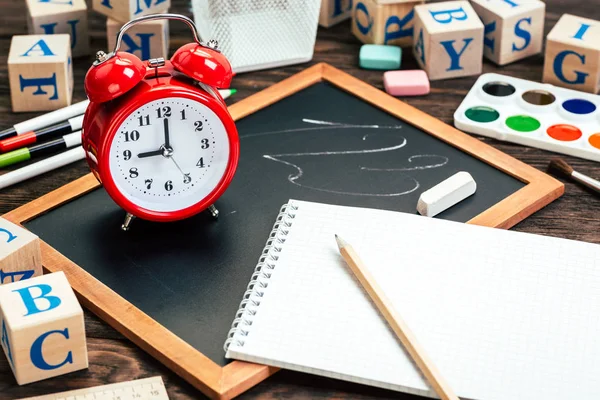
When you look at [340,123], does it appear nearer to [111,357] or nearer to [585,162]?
[585,162]

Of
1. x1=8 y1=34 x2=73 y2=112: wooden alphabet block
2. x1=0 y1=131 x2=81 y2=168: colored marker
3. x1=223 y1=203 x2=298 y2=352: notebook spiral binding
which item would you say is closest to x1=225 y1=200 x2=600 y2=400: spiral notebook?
x1=223 y1=203 x2=298 y2=352: notebook spiral binding

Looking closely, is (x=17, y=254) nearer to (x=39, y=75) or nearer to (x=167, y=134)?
(x=167, y=134)

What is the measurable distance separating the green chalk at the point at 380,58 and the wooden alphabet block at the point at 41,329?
70cm

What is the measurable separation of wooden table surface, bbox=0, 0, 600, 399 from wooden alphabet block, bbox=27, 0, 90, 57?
5 centimetres

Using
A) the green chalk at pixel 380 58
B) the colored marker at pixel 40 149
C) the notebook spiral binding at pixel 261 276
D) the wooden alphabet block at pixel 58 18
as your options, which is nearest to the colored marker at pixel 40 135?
the colored marker at pixel 40 149

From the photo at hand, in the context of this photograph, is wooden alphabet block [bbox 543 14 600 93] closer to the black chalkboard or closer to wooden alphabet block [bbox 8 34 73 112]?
the black chalkboard

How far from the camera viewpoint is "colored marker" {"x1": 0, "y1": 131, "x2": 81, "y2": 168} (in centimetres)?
131

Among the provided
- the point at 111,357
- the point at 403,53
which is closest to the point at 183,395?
the point at 111,357

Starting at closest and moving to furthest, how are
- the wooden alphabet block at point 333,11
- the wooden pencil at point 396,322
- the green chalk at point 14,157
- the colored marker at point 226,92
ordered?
the wooden pencil at point 396,322 → the green chalk at point 14,157 → the colored marker at point 226,92 → the wooden alphabet block at point 333,11

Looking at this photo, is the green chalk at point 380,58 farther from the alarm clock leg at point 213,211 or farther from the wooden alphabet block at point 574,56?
the alarm clock leg at point 213,211

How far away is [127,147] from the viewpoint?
112cm

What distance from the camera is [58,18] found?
153 centimetres

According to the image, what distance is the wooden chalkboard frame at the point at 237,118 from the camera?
1.00m

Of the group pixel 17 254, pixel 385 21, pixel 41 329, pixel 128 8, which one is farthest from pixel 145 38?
pixel 41 329
